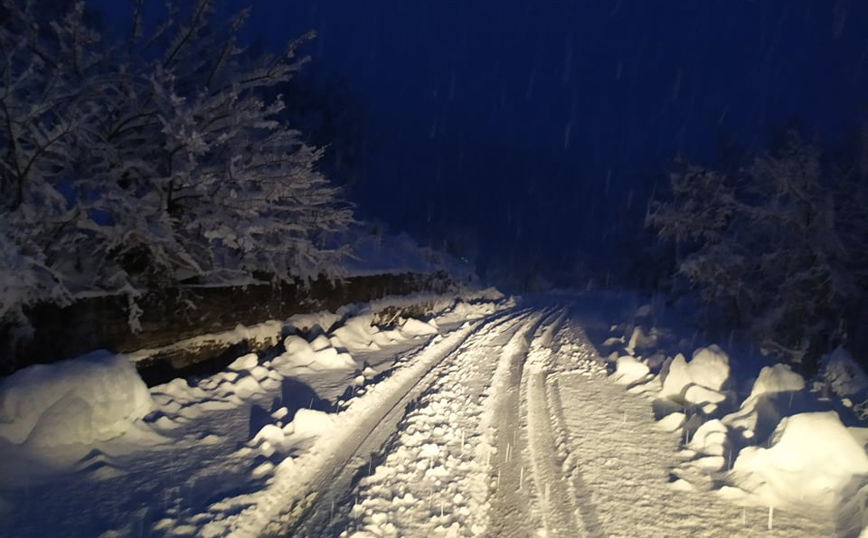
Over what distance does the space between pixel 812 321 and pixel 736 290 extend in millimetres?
2405

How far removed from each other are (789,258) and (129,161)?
17289mm

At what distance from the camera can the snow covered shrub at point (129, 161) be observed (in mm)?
6043

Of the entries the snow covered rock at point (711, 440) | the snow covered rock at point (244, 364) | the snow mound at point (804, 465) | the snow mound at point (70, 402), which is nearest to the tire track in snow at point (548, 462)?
the snow covered rock at point (711, 440)

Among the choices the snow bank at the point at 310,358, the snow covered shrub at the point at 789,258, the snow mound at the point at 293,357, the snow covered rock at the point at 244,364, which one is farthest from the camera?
the snow covered shrub at the point at 789,258

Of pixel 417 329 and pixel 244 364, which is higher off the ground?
pixel 244 364

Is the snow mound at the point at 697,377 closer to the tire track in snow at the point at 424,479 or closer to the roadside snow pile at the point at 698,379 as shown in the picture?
the roadside snow pile at the point at 698,379

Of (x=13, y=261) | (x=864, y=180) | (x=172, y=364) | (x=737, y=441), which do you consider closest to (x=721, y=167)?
(x=864, y=180)

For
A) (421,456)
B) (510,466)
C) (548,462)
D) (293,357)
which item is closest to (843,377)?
(548,462)

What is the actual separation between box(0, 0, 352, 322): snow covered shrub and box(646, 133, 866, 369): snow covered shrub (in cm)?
1356

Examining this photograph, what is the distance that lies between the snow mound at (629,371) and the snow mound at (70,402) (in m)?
8.31

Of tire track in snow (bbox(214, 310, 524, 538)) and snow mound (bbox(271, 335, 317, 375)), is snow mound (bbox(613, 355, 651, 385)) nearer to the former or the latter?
tire track in snow (bbox(214, 310, 524, 538))

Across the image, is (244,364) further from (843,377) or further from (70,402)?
(843,377)

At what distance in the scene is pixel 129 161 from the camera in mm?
7457

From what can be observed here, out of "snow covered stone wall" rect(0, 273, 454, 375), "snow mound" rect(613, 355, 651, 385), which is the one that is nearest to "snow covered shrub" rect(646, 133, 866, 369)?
"snow mound" rect(613, 355, 651, 385)
